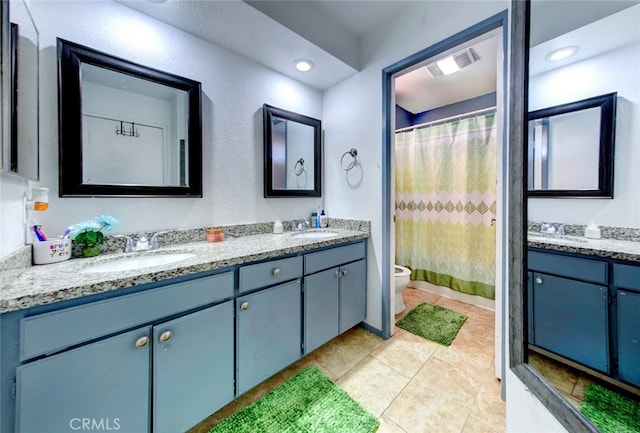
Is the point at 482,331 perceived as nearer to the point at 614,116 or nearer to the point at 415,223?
the point at 415,223

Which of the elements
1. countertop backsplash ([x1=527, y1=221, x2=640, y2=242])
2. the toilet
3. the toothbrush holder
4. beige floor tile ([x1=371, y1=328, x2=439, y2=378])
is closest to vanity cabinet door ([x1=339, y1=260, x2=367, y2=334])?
beige floor tile ([x1=371, y1=328, x2=439, y2=378])

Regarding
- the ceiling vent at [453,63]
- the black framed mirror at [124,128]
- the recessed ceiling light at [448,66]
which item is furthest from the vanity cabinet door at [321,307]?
the recessed ceiling light at [448,66]

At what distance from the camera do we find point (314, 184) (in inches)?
90.8

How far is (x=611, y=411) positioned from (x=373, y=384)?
3.69 feet

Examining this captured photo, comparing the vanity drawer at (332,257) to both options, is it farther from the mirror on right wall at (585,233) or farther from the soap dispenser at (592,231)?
the soap dispenser at (592,231)

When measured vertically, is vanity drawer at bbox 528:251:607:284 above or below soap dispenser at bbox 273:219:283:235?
below

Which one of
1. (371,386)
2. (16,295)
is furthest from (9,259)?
(371,386)

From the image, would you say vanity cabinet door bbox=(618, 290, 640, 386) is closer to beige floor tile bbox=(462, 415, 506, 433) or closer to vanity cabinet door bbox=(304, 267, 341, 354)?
beige floor tile bbox=(462, 415, 506, 433)

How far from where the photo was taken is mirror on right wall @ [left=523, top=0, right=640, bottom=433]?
0.66 metres

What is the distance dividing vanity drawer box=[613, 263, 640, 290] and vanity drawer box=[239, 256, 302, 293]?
1312 millimetres

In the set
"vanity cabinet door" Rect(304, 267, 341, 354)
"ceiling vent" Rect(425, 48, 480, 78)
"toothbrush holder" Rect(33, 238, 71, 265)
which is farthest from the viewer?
"ceiling vent" Rect(425, 48, 480, 78)

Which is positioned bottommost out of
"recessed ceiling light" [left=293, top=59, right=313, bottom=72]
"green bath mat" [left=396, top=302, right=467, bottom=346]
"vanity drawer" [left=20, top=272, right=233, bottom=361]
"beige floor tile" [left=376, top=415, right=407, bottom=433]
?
"beige floor tile" [left=376, top=415, right=407, bottom=433]

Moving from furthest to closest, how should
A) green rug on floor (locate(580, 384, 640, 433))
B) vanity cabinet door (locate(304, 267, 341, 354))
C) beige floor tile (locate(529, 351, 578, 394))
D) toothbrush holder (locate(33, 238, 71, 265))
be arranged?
vanity cabinet door (locate(304, 267, 341, 354))
toothbrush holder (locate(33, 238, 71, 265))
beige floor tile (locate(529, 351, 578, 394))
green rug on floor (locate(580, 384, 640, 433))

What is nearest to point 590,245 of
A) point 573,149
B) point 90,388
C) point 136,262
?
point 573,149
